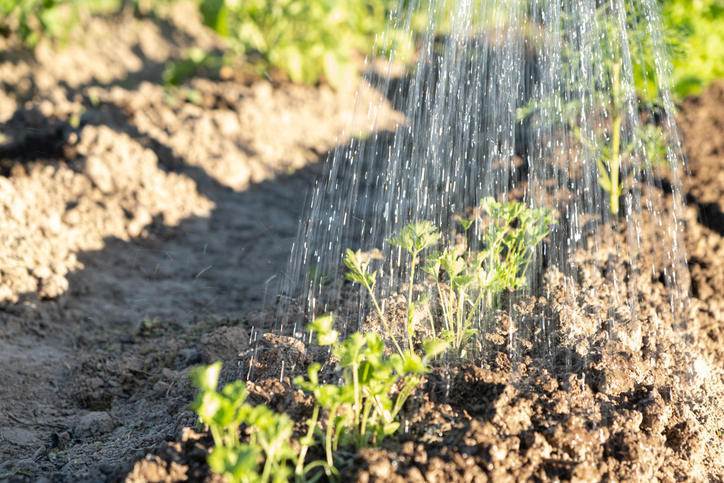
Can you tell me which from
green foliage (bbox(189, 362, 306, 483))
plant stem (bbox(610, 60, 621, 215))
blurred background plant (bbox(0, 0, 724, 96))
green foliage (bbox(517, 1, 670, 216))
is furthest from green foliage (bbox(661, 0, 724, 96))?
green foliage (bbox(189, 362, 306, 483))

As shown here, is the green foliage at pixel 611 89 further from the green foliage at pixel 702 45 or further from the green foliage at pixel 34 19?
the green foliage at pixel 34 19

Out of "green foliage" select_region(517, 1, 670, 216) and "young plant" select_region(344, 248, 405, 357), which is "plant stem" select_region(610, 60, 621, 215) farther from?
"young plant" select_region(344, 248, 405, 357)

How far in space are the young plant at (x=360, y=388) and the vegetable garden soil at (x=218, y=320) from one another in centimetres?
7

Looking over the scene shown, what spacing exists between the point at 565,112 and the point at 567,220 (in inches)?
27.7

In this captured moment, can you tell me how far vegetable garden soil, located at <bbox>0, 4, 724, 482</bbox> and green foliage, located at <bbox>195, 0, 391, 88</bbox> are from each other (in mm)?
325

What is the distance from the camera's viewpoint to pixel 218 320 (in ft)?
9.52

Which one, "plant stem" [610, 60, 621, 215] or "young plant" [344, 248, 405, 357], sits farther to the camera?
"plant stem" [610, 60, 621, 215]

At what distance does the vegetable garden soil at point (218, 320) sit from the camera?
1.71m

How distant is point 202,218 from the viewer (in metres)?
3.99

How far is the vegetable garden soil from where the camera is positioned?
1.71 metres

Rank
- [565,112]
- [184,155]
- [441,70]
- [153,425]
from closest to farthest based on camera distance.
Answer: [153,425], [565,112], [184,155], [441,70]

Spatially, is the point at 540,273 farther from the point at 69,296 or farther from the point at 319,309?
Result: the point at 69,296

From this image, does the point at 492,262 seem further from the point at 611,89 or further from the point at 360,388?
the point at 611,89

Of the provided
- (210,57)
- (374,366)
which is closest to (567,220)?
(374,366)
